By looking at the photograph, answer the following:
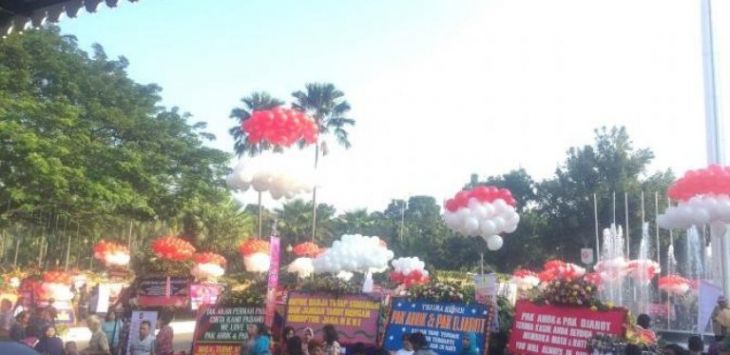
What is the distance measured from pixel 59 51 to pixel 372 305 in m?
17.7

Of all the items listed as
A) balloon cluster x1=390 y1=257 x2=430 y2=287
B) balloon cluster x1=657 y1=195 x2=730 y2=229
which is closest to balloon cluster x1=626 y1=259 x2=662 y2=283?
balloon cluster x1=390 y1=257 x2=430 y2=287

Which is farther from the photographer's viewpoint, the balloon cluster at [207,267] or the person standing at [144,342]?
the balloon cluster at [207,267]

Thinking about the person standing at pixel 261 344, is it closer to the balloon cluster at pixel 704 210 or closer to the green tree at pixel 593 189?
the balloon cluster at pixel 704 210

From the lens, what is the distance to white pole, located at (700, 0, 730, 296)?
16734 millimetres

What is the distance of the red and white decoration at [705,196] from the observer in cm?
1288

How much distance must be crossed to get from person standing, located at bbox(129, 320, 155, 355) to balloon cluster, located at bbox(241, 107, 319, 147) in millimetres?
3867

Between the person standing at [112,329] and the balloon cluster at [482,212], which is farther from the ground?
the balloon cluster at [482,212]

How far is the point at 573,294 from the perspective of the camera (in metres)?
10.2

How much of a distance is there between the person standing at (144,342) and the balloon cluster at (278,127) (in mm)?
3867

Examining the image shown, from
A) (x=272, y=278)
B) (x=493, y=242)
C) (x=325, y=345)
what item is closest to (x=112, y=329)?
(x=272, y=278)

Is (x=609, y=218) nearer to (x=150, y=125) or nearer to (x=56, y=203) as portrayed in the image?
(x=150, y=125)

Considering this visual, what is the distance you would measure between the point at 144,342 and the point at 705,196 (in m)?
10.4

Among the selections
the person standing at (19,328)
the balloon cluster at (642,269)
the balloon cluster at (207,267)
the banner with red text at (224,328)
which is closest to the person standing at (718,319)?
the banner with red text at (224,328)

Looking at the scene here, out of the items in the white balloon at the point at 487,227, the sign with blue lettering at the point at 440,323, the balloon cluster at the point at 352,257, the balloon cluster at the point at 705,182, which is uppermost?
the balloon cluster at the point at 705,182
